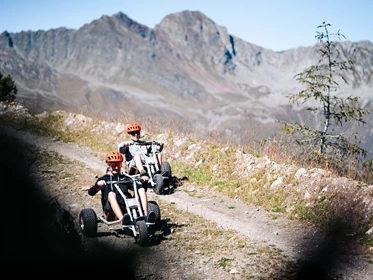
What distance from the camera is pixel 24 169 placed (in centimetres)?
1245

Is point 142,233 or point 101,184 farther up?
point 101,184

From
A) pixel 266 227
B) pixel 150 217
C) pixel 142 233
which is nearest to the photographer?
pixel 142 233

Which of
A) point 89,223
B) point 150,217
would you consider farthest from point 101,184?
point 150,217

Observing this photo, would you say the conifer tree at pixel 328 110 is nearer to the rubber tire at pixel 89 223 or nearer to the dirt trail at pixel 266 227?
the dirt trail at pixel 266 227

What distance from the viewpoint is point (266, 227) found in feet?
26.3

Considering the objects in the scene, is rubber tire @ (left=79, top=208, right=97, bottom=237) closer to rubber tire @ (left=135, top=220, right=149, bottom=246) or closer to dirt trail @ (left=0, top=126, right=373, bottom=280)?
rubber tire @ (left=135, top=220, right=149, bottom=246)

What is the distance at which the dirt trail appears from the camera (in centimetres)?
610

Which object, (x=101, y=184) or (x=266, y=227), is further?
(x=266, y=227)

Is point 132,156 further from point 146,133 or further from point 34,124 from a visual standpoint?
point 34,124

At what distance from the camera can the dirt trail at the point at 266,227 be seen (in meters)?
6.10

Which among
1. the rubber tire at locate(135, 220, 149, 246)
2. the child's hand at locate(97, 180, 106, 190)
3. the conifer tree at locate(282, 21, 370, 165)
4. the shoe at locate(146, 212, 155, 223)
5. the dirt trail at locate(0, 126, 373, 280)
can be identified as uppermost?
the conifer tree at locate(282, 21, 370, 165)

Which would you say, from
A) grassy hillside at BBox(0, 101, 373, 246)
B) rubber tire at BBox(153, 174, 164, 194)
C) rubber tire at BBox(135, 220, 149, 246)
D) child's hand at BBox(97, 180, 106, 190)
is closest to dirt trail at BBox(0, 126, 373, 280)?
rubber tire at BBox(153, 174, 164, 194)

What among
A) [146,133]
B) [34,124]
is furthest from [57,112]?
[146,133]

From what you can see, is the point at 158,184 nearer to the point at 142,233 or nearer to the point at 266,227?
the point at 266,227
